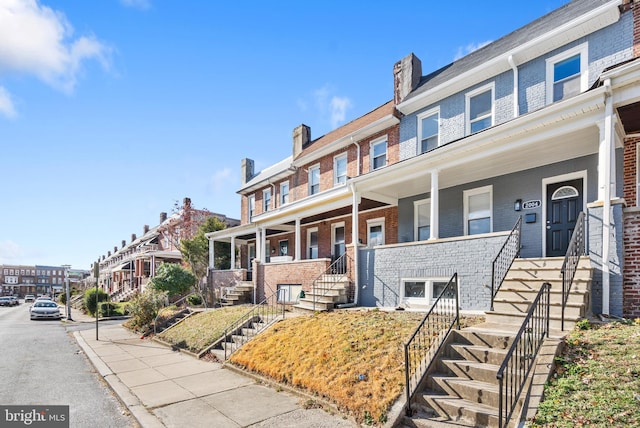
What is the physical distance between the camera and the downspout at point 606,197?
6.63m

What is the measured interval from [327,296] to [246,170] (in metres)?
15.6

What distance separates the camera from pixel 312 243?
19.0 metres

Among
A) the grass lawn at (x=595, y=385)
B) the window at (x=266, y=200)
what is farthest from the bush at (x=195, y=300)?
the grass lawn at (x=595, y=385)

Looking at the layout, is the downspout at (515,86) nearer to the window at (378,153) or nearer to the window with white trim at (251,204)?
the window at (378,153)

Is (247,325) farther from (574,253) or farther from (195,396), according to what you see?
(574,253)

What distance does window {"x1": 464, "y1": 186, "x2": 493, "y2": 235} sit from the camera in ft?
37.2

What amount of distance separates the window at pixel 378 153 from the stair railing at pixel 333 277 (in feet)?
14.2

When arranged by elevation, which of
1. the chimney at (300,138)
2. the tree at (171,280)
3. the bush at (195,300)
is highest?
the chimney at (300,138)

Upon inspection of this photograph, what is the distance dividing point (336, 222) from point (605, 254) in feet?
38.2

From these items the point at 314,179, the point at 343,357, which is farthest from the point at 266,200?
the point at 343,357

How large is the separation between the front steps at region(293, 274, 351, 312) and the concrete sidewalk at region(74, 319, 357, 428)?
3.39 metres

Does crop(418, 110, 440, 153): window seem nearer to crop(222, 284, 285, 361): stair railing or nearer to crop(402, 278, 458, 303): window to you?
crop(402, 278, 458, 303): window

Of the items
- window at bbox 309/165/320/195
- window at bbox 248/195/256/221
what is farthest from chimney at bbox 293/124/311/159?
window at bbox 248/195/256/221

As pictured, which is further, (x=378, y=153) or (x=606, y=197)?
(x=378, y=153)
